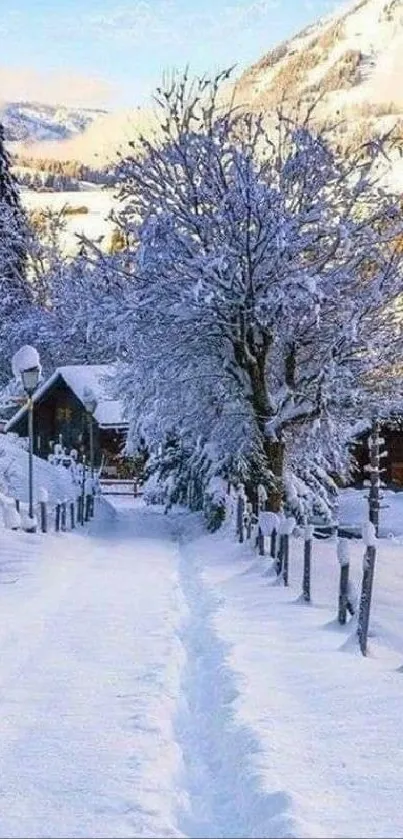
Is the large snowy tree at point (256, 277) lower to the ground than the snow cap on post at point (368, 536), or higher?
higher

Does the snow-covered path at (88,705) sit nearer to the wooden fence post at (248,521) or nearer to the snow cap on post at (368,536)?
the snow cap on post at (368,536)

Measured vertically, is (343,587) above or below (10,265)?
below

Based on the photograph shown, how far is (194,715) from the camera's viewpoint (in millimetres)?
5961

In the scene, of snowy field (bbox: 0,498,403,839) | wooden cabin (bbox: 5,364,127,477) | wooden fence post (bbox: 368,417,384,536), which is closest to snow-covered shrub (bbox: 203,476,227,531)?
wooden fence post (bbox: 368,417,384,536)

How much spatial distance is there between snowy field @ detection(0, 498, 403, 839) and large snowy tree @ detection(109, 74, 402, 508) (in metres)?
10.3

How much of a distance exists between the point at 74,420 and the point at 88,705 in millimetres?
43051

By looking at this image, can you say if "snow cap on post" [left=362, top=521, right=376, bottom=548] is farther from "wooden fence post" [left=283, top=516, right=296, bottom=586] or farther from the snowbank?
the snowbank

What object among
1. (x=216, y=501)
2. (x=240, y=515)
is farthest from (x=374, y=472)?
(x=240, y=515)

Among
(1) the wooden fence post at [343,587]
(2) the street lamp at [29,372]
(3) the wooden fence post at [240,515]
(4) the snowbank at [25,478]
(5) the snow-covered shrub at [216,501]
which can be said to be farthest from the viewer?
(4) the snowbank at [25,478]

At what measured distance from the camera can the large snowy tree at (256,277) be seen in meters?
21.4

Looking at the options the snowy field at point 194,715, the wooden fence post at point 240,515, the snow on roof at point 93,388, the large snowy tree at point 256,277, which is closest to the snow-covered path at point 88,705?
the snowy field at point 194,715

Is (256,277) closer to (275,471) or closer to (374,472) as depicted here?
(275,471)

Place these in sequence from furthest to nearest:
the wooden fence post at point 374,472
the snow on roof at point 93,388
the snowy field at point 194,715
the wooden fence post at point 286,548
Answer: the snow on roof at point 93,388 < the wooden fence post at point 374,472 < the wooden fence post at point 286,548 < the snowy field at point 194,715

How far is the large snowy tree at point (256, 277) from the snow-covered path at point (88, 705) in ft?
32.1
